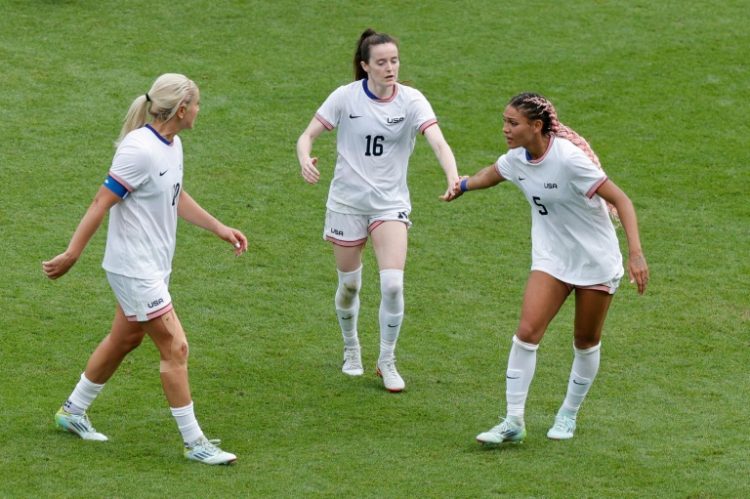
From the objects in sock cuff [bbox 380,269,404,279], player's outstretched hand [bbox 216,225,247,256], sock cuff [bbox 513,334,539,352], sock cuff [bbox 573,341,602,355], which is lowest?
sock cuff [bbox 573,341,602,355]

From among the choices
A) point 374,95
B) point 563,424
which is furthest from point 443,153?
point 563,424

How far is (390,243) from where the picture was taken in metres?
8.16

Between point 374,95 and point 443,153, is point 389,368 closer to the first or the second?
point 443,153

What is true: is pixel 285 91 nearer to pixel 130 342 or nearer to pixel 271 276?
pixel 271 276

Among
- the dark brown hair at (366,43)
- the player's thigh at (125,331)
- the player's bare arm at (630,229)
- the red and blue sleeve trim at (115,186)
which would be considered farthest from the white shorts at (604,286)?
the red and blue sleeve trim at (115,186)

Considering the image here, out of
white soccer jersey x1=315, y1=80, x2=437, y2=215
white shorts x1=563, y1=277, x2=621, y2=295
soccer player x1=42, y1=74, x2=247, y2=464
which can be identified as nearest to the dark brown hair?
white soccer jersey x1=315, y1=80, x2=437, y2=215

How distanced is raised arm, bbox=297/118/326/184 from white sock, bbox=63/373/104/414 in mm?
1717

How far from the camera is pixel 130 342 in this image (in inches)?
276

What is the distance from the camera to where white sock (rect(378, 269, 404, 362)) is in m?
8.12

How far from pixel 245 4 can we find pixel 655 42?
197 inches

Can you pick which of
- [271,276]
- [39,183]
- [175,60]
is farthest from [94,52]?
[271,276]

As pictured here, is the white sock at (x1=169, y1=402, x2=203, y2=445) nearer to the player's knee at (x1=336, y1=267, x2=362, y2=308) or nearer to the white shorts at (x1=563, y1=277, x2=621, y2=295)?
the player's knee at (x1=336, y1=267, x2=362, y2=308)

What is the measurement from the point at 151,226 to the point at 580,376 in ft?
8.25

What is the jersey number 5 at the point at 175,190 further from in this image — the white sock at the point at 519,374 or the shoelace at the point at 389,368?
the shoelace at the point at 389,368
